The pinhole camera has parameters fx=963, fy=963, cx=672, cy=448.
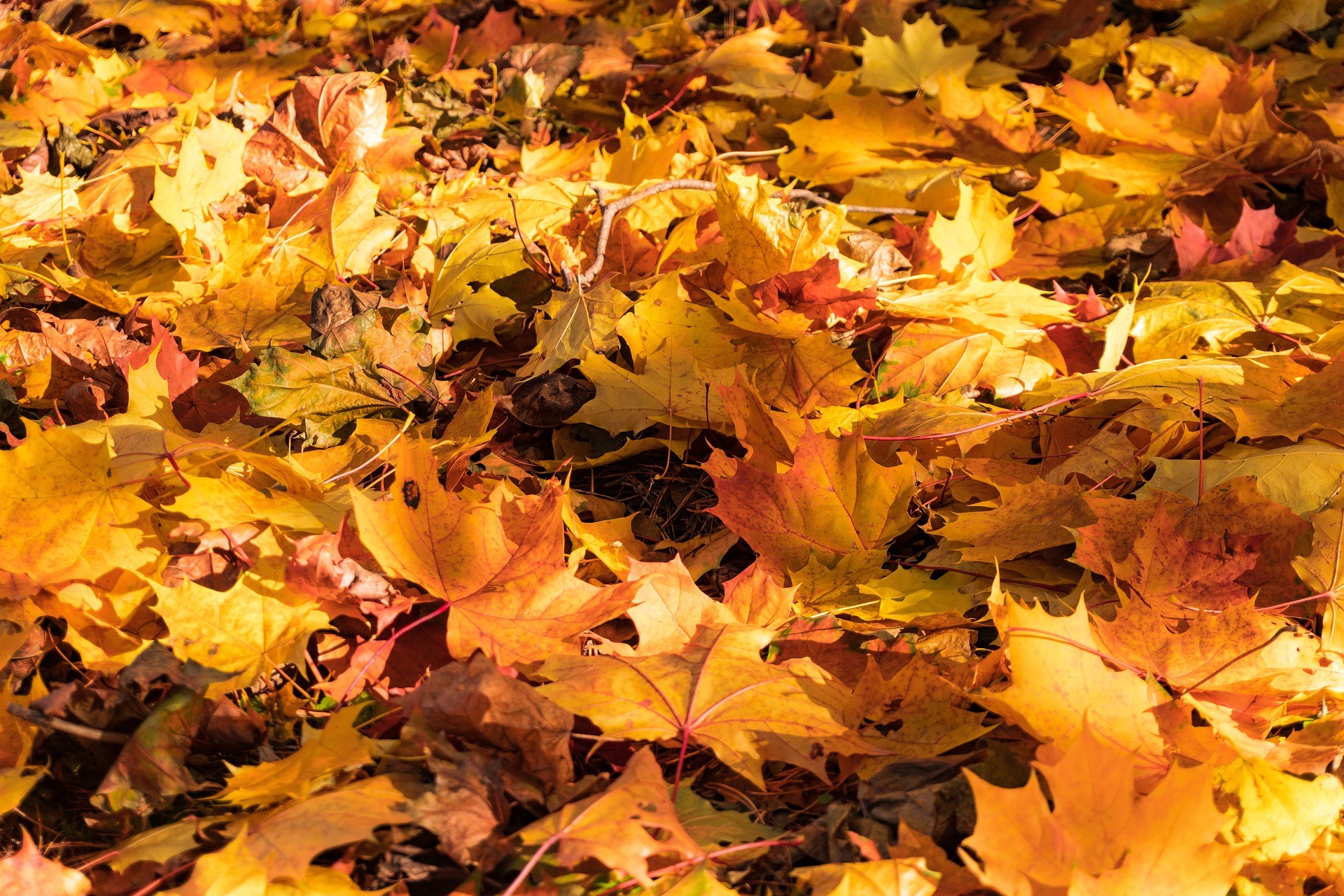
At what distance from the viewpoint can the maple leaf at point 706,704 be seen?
2.81 ft

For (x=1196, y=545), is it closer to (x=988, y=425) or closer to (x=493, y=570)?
(x=988, y=425)

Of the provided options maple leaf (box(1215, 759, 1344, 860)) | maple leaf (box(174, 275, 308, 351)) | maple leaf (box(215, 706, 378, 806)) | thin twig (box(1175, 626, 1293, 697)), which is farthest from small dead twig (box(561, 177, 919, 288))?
maple leaf (box(1215, 759, 1344, 860))

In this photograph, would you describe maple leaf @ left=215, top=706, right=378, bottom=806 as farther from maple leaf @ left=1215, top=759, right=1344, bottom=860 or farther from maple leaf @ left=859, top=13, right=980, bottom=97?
maple leaf @ left=859, top=13, right=980, bottom=97

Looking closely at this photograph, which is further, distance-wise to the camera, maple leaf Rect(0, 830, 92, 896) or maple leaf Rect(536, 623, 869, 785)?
maple leaf Rect(536, 623, 869, 785)

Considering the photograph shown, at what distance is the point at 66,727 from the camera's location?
842 millimetres

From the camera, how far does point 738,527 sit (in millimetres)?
1159

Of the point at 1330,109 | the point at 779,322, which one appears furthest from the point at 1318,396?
the point at 1330,109

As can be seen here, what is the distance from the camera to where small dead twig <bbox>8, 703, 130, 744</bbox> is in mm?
843

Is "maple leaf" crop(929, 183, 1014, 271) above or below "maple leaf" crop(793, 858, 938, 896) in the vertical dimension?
above

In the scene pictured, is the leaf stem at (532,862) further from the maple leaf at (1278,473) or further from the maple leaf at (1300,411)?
the maple leaf at (1300,411)

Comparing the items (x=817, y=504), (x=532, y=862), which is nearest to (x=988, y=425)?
(x=817, y=504)

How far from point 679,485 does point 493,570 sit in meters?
0.44

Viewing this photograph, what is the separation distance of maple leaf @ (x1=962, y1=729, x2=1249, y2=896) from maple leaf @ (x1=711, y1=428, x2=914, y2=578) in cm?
43

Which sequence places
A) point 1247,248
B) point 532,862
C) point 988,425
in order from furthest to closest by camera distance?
point 1247,248 → point 988,425 → point 532,862
